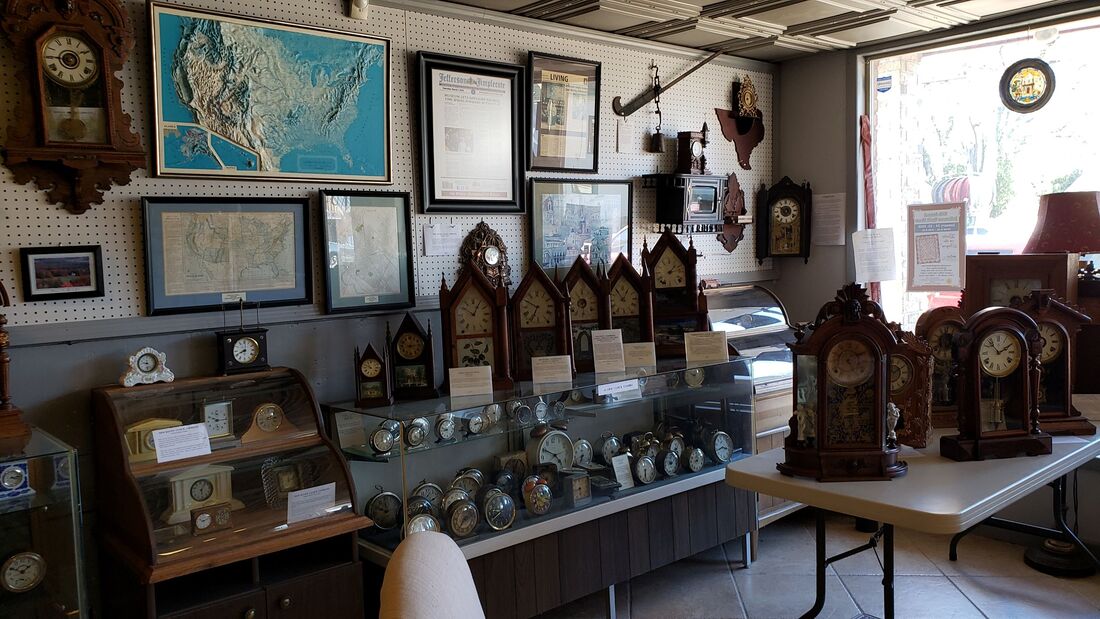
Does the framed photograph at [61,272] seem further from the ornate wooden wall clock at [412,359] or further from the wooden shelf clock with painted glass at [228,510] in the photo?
the ornate wooden wall clock at [412,359]

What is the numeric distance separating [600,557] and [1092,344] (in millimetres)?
2294

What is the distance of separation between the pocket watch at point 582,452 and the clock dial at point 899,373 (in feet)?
4.02

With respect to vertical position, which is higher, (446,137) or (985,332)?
(446,137)

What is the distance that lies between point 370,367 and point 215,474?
683 mm

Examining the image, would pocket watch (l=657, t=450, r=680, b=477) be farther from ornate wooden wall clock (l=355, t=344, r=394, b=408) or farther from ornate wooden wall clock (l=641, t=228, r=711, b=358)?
ornate wooden wall clock (l=355, t=344, r=394, b=408)

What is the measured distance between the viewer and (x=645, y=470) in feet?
11.9

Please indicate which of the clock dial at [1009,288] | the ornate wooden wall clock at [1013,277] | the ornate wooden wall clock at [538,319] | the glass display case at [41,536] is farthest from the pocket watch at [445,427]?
the clock dial at [1009,288]

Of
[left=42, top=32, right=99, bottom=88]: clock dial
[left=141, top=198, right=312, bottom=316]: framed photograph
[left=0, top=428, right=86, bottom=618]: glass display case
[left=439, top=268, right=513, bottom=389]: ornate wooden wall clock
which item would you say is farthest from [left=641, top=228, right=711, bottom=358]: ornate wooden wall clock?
[left=0, top=428, right=86, bottom=618]: glass display case

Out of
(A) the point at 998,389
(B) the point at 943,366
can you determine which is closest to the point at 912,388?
(A) the point at 998,389

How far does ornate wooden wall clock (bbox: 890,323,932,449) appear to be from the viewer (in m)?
2.89

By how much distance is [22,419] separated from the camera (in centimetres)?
256

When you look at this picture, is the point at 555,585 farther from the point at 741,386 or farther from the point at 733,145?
the point at 733,145

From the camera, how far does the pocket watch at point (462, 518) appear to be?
301 cm

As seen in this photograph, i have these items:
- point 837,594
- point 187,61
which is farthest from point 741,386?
point 187,61
